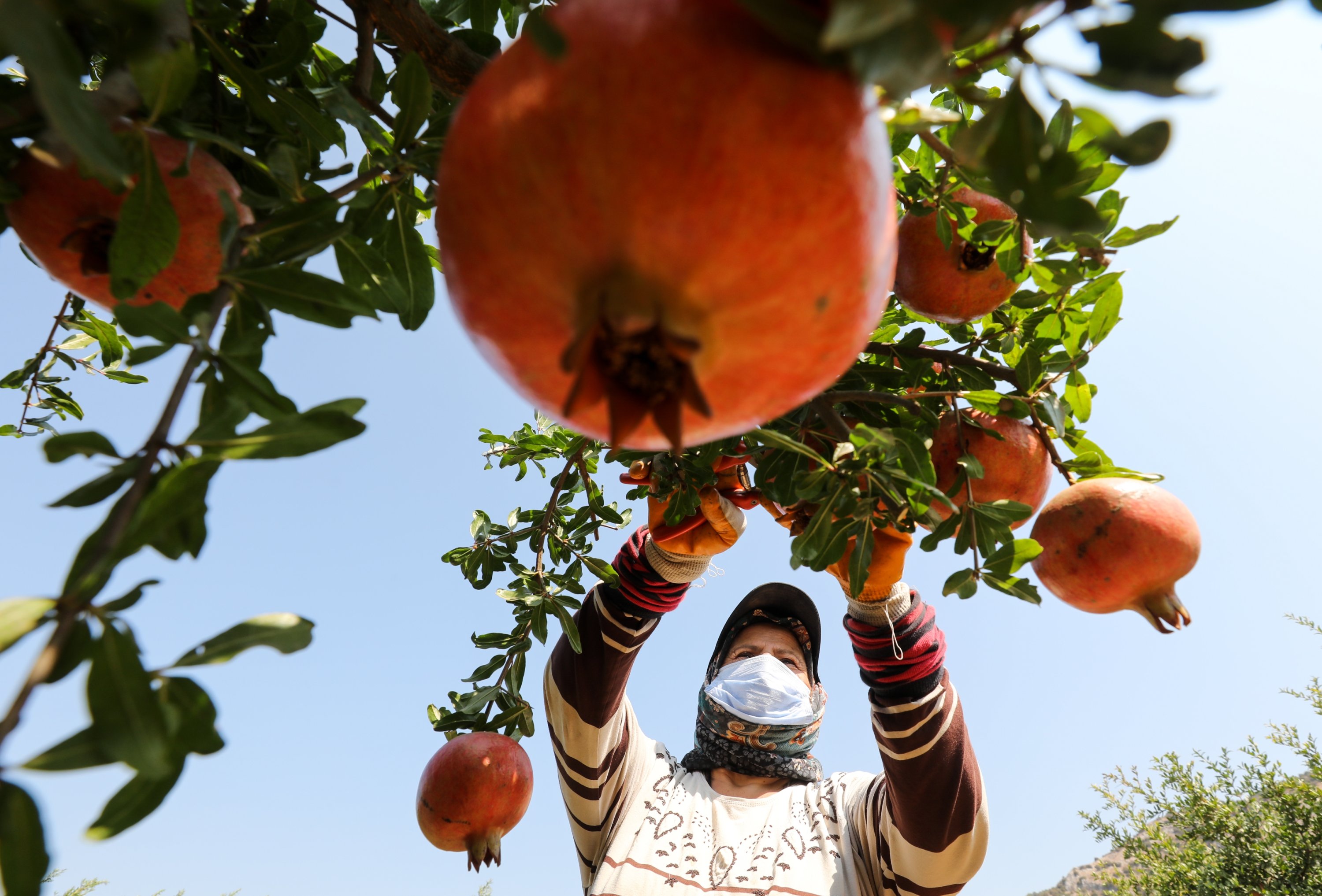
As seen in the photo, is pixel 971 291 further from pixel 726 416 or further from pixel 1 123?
pixel 1 123

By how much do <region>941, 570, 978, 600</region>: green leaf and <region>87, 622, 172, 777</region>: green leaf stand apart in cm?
129

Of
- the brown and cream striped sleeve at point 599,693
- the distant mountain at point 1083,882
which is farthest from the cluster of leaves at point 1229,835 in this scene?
the brown and cream striped sleeve at point 599,693

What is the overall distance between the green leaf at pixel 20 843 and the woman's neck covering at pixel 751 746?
356 centimetres

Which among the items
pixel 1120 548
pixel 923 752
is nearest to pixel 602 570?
pixel 923 752

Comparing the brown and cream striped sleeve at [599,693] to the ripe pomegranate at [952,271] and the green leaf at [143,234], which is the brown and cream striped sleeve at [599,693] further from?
the green leaf at [143,234]

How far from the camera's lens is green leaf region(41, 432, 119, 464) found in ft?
2.52

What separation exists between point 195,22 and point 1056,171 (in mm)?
1126

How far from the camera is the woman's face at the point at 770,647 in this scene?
4.63 metres

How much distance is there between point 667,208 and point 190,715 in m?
0.66

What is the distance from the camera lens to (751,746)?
398 centimetres

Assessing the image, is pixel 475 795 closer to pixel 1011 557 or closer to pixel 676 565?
pixel 676 565

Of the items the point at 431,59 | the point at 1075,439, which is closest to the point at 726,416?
the point at 431,59

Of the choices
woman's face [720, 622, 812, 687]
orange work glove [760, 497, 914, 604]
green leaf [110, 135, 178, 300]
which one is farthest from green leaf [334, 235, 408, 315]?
woman's face [720, 622, 812, 687]

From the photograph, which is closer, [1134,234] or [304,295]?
[304,295]
